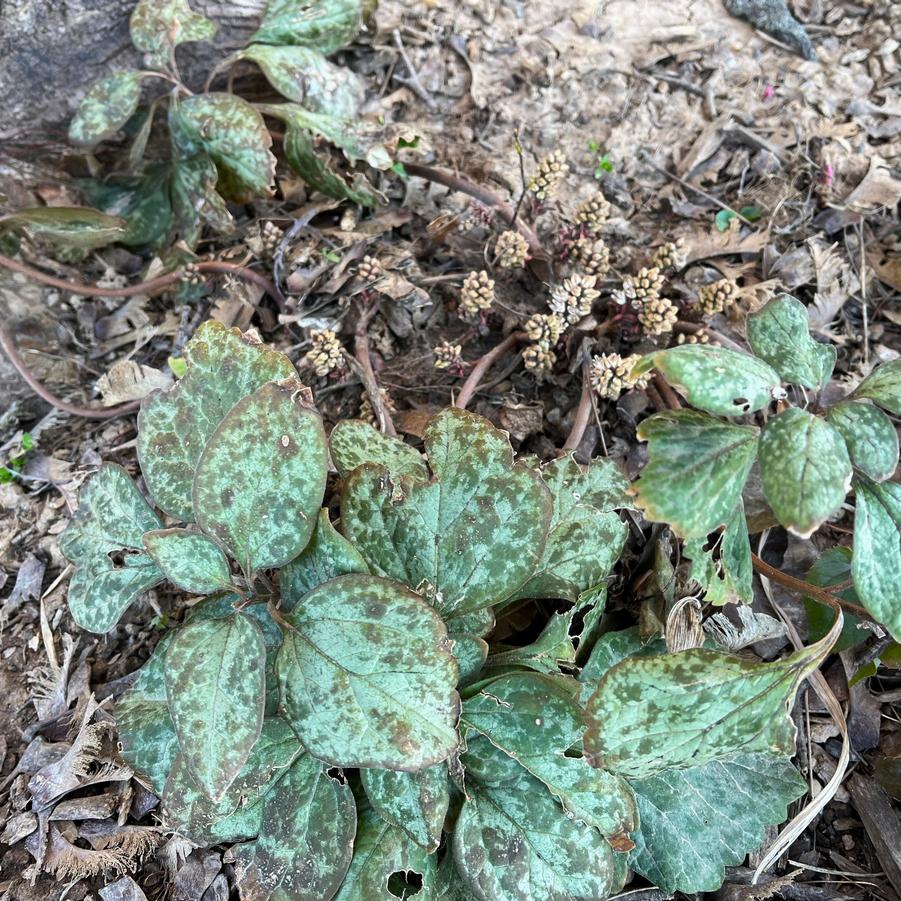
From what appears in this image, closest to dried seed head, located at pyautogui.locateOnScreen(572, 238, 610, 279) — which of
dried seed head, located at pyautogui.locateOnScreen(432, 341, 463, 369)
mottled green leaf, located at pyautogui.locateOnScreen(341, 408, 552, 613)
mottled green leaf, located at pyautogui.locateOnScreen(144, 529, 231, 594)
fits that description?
dried seed head, located at pyautogui.locateOnScreen(432, 341, 463, 369)

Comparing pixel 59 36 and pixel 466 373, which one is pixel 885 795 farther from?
pixel 59 36

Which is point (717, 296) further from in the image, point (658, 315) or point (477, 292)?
point (477, 292)

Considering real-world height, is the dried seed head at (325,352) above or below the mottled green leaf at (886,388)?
below

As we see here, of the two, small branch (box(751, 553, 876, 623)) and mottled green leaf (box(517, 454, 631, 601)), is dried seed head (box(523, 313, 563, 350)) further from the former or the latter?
small branch (box(751, 553, 876, 623))

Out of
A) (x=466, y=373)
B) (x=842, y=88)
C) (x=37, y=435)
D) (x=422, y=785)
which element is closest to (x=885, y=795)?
(x=422, y=785)

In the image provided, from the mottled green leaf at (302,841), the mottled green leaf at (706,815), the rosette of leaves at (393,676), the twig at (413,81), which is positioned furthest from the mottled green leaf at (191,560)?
the twig at (413,81)

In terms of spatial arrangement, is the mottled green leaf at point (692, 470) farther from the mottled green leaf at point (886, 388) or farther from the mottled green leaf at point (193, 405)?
the mottled green leaf at point (193, 405)
